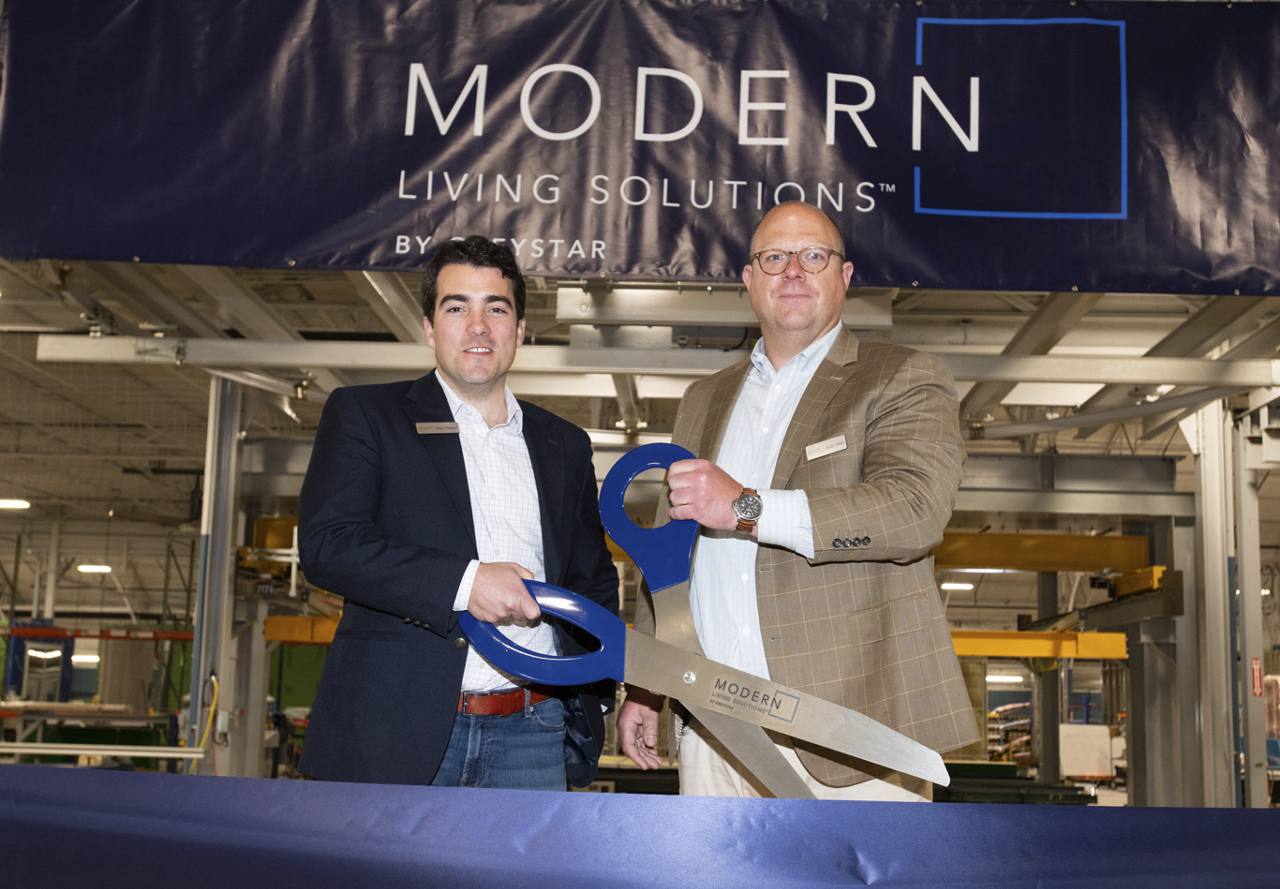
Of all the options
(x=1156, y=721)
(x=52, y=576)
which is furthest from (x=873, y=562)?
(x=52, y=576)

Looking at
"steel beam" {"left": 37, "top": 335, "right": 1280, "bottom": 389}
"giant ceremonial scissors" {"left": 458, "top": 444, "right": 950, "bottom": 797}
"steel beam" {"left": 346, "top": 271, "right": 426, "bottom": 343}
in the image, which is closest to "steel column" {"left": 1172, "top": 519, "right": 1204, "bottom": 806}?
"steel beam" {"left": 37, "top": 335, "right": 1280, "bottom": 389}

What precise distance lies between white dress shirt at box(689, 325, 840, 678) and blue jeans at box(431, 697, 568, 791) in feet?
0.94

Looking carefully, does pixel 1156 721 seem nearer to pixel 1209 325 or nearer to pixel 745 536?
pixel 1209 325

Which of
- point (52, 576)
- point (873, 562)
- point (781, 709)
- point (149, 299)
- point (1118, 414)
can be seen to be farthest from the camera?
point (52, 576)

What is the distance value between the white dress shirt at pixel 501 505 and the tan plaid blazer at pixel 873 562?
0.36 meters

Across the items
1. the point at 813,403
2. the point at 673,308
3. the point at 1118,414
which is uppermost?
the point at 673,308

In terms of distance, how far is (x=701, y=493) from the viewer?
174 cm

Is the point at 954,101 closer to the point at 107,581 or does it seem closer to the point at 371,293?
the point at 371,293

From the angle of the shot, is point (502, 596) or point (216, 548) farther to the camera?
point (216, 548)

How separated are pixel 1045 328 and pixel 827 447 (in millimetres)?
3581

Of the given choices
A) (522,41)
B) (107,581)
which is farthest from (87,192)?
(107,581)

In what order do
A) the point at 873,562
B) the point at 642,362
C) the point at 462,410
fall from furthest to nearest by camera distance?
1. the point at 642,362
2. the point at 462,410
3. the point at 873,562

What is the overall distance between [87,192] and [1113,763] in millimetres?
16870

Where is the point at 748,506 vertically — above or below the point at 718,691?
above
